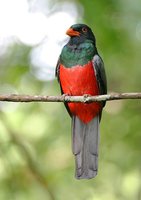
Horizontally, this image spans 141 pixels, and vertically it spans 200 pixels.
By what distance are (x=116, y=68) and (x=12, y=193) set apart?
95.1 inches

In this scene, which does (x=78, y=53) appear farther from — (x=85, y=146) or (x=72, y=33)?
(x=85, y=146)

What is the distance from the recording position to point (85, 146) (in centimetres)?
449

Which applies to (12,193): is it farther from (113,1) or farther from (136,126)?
(113,1)

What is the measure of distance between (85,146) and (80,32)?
3.26 ft

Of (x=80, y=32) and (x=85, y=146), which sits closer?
(x=85, y=146)

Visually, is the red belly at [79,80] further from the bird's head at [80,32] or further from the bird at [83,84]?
the bird's head at [80,32]

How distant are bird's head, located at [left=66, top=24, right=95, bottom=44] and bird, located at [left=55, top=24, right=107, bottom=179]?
0.05 meters

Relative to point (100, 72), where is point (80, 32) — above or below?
above

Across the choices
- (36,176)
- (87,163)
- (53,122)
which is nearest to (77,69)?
(87,163)

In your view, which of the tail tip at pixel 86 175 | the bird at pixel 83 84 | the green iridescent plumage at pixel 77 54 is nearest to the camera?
the tail tip at pixel 86 175

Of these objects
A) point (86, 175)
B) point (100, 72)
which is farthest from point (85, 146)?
point (100, 72)

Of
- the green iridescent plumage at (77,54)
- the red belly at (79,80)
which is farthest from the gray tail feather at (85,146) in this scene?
the green iridescent plumage at (77,54)

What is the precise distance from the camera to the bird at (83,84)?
4.42 metres

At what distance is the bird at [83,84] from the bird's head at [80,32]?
47 mm
